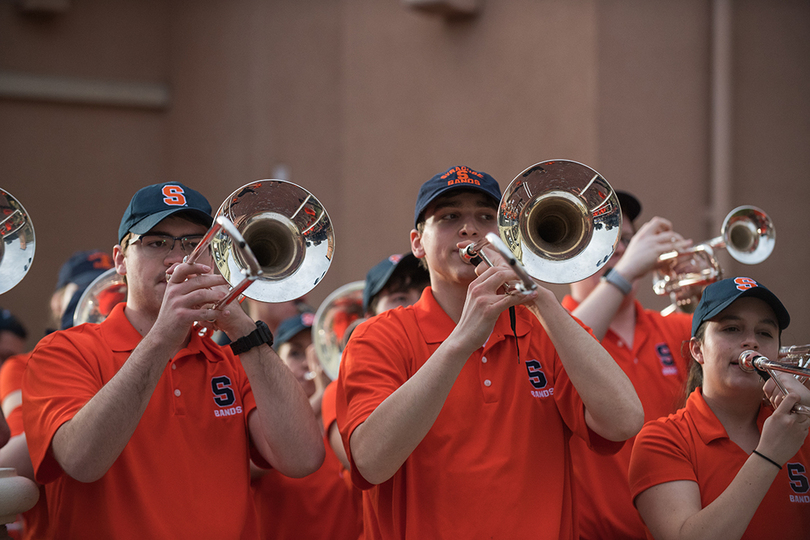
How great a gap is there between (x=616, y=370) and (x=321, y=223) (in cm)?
119

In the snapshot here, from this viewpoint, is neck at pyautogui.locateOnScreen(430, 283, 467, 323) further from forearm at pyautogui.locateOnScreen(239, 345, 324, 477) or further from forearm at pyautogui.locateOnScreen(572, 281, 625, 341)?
forearm at pyautogui.locateOnScreen(572, 281, 625, 341)

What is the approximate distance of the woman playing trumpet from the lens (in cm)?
275

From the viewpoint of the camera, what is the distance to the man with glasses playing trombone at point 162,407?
2596 mm

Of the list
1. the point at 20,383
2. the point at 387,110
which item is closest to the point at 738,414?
the point at 20,383

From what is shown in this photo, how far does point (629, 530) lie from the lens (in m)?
3.37

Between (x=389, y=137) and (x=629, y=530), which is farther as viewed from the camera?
(x=389, y=137)

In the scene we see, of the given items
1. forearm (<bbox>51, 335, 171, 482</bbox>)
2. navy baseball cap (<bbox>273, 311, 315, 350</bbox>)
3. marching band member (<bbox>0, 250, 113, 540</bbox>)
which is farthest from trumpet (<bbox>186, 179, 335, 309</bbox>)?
navy baseball cap (<bbox>273, 311, 315, 350</bbox>)

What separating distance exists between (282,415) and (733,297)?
5.64ft

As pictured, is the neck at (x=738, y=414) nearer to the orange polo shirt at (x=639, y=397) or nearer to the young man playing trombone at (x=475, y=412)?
the orange polo shirt at (x=639, y=397)

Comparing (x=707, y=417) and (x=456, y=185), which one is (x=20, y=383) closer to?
(x=456, y=185)

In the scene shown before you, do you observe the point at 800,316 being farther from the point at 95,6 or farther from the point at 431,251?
the point at 95,6

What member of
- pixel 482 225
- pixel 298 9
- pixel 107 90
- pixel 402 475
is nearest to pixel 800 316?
pixel 482 225

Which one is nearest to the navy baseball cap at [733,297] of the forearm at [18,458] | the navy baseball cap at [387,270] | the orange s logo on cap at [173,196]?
the navy baseball cap at [387,270]

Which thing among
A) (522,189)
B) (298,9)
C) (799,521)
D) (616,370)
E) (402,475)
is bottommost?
(799,521)
